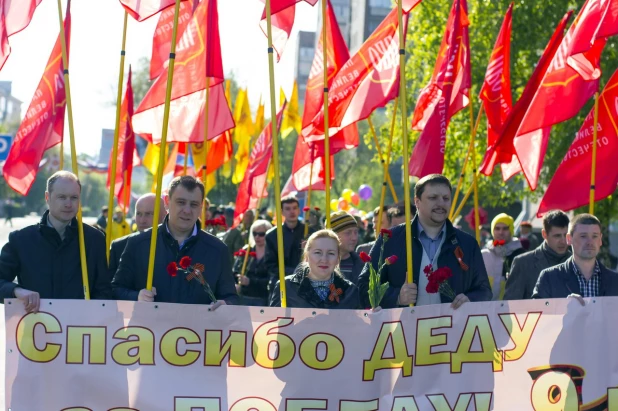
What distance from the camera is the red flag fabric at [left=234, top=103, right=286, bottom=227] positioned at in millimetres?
14719

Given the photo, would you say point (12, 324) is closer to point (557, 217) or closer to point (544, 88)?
point (557, 217)

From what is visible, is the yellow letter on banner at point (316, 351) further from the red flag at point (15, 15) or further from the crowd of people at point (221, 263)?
the red flag at point (15, 15)

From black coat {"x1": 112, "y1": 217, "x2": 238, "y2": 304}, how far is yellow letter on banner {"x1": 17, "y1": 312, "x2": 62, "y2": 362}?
0.42 metres

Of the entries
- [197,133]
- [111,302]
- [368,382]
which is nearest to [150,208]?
[197,133]

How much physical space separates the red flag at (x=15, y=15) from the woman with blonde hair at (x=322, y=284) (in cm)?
299

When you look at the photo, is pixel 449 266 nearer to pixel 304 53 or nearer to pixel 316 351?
pixel 316 351

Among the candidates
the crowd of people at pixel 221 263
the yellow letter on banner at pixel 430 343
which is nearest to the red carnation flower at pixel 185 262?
the crowd of people at pixel 221 263

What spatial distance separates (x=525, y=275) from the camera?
7.79m

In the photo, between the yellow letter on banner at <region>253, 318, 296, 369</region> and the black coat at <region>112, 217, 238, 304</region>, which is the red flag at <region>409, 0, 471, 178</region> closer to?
the black coat at <region>112, 217, 238, 304</region>

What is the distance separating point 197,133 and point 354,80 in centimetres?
164

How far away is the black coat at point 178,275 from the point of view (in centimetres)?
596

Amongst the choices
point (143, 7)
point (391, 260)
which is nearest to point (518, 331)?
point (391, 260)

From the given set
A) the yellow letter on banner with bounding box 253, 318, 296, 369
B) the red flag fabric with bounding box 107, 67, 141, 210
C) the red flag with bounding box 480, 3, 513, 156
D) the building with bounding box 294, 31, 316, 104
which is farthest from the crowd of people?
the building with bounding box 294, 31, 316, 104

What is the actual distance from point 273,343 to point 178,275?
0.66 m
